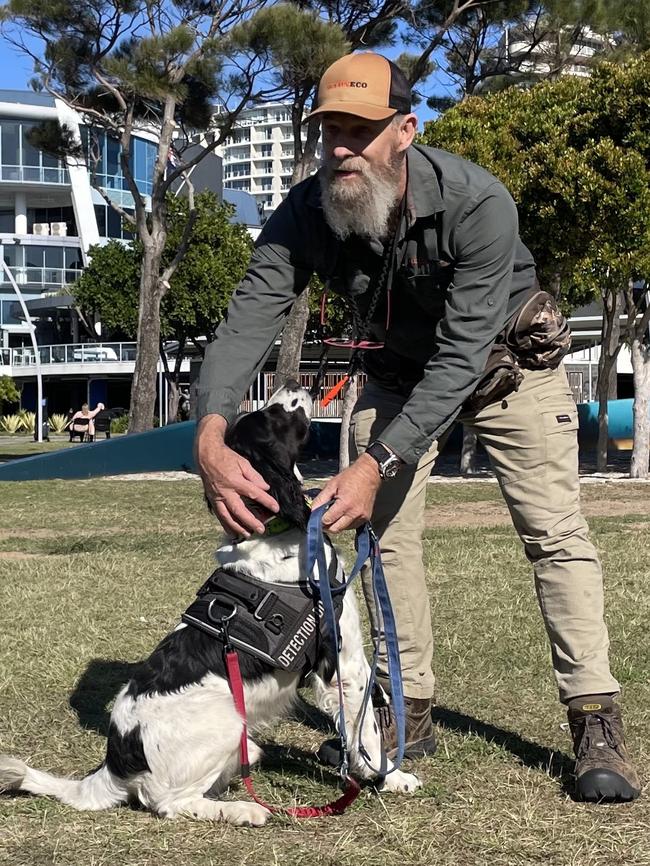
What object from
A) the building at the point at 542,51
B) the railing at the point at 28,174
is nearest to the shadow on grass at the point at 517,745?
the building at the point at 542,51

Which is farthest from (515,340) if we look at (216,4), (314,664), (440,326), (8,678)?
(216,4)

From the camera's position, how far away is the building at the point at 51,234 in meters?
54.4

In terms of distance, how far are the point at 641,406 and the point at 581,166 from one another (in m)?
4.27

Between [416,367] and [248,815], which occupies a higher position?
[416,367]

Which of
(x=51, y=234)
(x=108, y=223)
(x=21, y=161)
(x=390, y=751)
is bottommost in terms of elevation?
(x=390, y=751)

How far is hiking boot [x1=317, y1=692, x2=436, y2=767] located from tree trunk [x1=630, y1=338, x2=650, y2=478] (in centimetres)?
1433

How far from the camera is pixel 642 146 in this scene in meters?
15.9

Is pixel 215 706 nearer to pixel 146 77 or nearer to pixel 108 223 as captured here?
pixel 146 77

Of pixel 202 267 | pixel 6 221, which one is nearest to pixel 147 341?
pixel 202 267

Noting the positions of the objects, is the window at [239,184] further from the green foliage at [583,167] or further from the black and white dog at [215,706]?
the black and white dog at [215,706]

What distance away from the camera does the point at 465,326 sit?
3305mm

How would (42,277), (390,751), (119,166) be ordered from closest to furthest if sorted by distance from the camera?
(390,751) → (119,166) → (42,277)

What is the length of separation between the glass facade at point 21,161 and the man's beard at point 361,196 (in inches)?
2168

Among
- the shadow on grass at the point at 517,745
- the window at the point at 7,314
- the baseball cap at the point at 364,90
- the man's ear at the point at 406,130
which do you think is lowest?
the shadow on grass at the point at 517,745
